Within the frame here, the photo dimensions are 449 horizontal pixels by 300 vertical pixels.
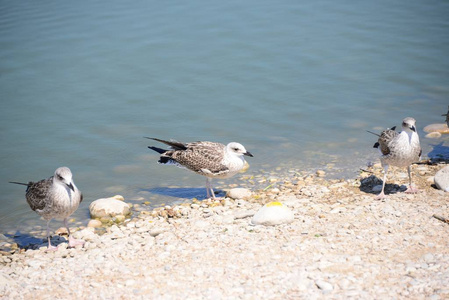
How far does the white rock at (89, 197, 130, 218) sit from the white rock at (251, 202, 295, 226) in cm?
272

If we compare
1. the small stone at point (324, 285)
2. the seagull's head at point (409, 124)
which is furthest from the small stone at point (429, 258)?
the seagull's head at point (409, 124)

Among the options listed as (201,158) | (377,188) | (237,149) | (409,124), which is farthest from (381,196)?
(201,158)

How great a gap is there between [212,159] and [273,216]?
2406 millimetres

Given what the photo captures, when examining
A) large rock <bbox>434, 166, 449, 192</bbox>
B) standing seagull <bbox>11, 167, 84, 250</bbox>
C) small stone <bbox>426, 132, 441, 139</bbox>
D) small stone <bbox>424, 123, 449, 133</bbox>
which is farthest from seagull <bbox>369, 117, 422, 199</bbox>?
standing seagull <bbox>11, 167, 84, 250</bbox>

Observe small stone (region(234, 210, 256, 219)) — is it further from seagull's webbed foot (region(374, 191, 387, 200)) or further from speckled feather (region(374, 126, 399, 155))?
speckled feather (region(374, 126, 399, 155))

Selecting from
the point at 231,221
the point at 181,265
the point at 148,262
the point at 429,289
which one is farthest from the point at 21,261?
the point at 429,289

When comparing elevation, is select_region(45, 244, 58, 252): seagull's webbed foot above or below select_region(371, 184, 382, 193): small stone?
below

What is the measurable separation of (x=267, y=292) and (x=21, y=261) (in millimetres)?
3979

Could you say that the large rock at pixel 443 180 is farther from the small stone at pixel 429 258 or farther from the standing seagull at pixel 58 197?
the standing seagull at pixel 58 197

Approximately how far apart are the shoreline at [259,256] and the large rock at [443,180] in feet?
0.52

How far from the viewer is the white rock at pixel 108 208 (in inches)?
390

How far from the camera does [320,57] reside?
17.3 meters

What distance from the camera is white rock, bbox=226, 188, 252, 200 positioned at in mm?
10234

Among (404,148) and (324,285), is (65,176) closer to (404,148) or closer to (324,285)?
(324,285)
